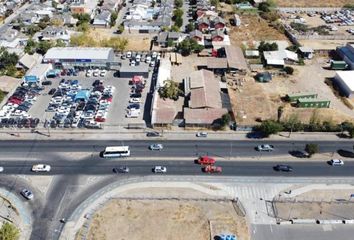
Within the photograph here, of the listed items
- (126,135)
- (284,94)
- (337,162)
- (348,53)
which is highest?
(348,53)

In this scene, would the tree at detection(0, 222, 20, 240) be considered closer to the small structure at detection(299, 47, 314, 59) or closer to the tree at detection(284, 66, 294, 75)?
the tree at detection(284, 66, 294, 75)

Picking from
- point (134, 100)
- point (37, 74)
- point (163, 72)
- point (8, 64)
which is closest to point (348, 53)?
point (163, 72)

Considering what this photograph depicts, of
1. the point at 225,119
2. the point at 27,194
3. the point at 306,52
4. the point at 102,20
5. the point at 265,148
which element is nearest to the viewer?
the point at 27,194

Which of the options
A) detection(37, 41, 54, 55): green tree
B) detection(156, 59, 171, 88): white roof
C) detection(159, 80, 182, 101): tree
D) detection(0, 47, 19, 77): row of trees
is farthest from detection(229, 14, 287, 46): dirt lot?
detection(0, 47, 19, 77): row of trees

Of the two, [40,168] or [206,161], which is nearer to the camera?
[40,168]

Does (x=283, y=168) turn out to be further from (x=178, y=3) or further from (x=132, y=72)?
(x=178, y=3)

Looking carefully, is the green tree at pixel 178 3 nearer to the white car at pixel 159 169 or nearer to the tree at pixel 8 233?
the white car at pixel 159 169

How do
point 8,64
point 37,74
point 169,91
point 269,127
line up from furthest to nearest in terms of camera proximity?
point 8,64 → point 37,74 → point 169,91 → point 269,127

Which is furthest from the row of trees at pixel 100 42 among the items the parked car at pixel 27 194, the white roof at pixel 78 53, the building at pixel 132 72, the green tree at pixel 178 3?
the parked car at pixel 27 194

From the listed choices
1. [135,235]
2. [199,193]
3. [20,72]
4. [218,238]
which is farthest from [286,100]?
[20,72]
